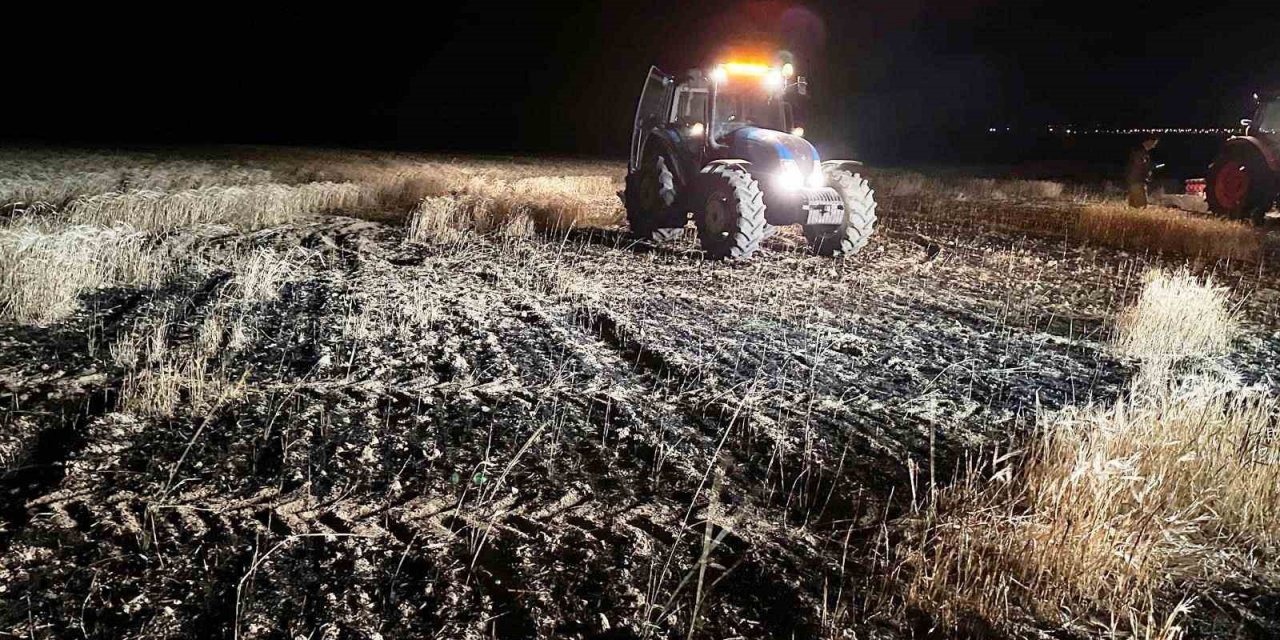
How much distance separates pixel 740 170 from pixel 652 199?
5.42 ft

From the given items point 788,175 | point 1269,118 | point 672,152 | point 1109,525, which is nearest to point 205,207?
point 672,152

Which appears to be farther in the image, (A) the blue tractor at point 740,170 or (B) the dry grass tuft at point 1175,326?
(A) the blue tractor at point 740,170

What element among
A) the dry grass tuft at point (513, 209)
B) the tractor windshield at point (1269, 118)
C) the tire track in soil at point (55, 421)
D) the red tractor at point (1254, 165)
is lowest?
the tire track in soil at point (55, 421)

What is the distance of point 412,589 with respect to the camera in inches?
110

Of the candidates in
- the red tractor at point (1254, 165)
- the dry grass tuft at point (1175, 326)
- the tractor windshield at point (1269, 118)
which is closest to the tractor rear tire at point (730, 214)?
the dry grass tuft at point (1175, 326)

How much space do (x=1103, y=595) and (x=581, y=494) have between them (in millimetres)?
1964

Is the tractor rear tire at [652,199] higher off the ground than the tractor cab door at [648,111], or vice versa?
the tractor cab door at [648,111]

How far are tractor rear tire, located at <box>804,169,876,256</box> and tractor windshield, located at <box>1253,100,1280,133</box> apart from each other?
8504 mm

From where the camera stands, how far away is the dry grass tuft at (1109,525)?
9.32ft

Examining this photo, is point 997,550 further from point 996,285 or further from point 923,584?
point 996,285

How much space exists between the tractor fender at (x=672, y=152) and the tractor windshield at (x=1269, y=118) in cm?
1022

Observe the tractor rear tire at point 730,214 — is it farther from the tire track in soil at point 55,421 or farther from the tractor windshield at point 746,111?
the tire track in soil at point 55,421

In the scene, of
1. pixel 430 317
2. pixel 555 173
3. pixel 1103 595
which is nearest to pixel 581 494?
pixel 1103 595

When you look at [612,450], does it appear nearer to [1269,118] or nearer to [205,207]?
[205,207]
